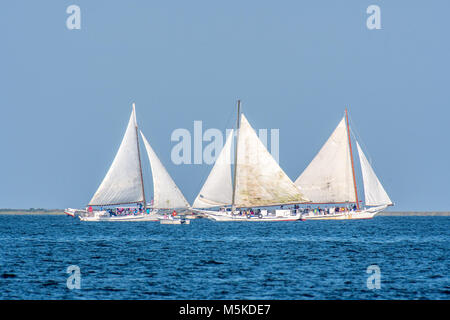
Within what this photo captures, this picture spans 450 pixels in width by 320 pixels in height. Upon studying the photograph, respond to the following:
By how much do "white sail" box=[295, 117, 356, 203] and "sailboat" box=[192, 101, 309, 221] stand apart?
704 centimetres

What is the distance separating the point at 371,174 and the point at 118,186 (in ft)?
131

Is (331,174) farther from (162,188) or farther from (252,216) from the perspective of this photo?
(162,188)

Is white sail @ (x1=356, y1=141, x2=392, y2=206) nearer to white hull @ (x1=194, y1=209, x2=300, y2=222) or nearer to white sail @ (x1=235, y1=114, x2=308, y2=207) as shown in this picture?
white hull @ (x1=194, y1=209, x2=300, y2=222)

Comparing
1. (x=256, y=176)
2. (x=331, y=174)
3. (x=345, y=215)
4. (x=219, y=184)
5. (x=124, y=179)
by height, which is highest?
(x=331, y=174)

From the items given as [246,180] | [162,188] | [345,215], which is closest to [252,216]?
[246,180]

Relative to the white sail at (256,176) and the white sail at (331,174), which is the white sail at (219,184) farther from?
the white sail at (331,174)

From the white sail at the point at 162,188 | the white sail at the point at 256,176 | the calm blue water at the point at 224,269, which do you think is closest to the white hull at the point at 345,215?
the white sail at the point at 256,176

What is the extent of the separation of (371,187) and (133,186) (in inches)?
1489

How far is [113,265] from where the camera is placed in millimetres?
→ 44969

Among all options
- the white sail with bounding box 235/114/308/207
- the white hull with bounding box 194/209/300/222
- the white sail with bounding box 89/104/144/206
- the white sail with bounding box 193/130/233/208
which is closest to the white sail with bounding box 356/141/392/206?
the white hull with bounding box 194/209/300/222

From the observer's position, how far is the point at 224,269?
42.9m

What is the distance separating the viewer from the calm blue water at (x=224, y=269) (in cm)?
3372
